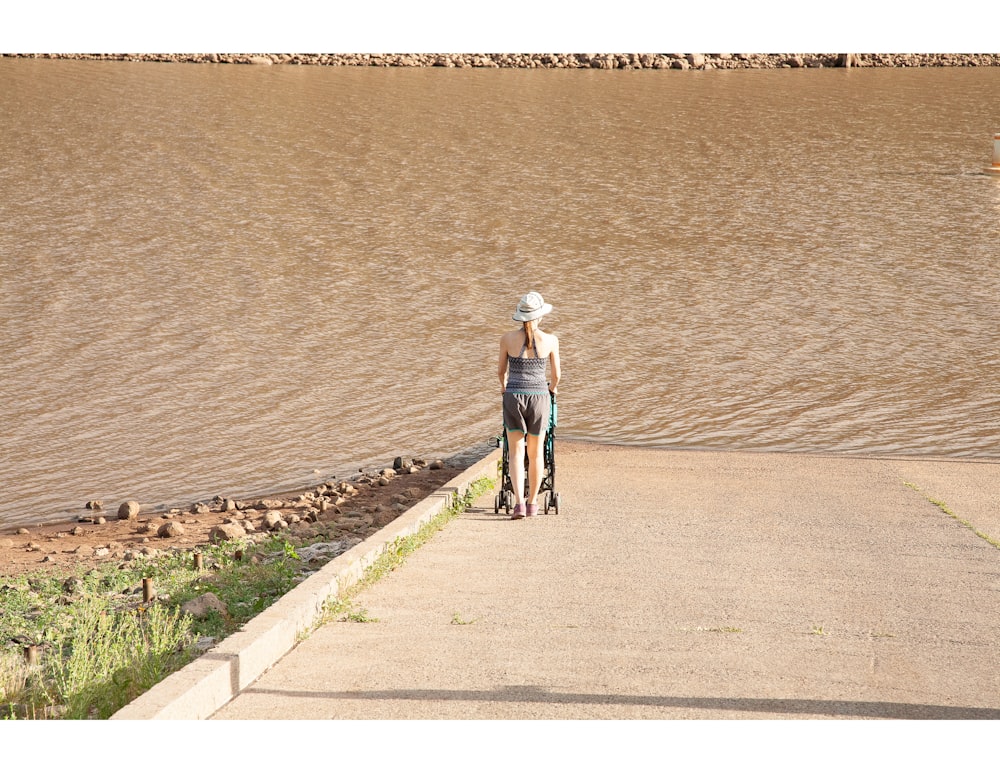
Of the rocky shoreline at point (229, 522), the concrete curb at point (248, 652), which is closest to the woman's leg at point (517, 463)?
the rocky shoreline at point (229, 522)

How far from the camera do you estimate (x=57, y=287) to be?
23.2 metres

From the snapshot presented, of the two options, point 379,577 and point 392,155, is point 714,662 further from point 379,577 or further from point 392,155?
point 392,155

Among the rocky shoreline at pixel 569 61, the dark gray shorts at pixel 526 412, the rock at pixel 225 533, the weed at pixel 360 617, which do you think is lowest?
the weed at pixel 360 617

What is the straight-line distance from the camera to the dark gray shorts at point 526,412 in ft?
29.2

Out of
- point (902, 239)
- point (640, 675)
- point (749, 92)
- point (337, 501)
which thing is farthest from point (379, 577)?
point (749, 92)

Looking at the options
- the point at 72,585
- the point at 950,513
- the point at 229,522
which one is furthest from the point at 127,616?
the point at 950,513

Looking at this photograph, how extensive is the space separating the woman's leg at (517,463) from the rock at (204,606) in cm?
278

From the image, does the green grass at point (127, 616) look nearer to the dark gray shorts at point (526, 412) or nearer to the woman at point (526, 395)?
the woman at point (526, 395)

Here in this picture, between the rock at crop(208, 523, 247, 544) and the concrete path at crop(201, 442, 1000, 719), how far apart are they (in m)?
1.73

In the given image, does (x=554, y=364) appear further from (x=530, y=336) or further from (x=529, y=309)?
(x=529, y=309)

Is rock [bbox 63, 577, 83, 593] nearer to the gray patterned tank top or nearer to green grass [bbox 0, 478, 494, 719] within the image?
green grass [bbox 0, 478, 494, 719]

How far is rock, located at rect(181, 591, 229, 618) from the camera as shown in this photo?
641cm

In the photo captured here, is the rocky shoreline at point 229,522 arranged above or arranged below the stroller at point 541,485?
below

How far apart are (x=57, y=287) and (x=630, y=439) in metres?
13.0
